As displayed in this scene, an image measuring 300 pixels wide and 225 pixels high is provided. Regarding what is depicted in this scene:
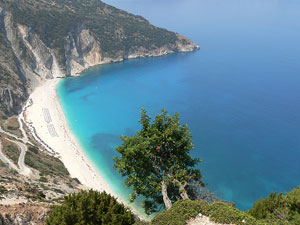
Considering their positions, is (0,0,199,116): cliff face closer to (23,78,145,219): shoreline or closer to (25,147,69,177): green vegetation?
(23,78,145,219): shoreline

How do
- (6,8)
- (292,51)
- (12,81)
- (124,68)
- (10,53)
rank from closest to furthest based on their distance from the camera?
1. (12,81)
2. (10,53)
3. (6,8)
4. (124,68)
5. (292,51)

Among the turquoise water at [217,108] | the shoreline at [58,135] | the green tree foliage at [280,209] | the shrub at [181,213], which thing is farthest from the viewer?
the turquoise water at [217,108]

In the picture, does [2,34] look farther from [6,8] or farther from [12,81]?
[12,81]

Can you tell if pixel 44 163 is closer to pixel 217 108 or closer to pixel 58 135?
pixel 58 135

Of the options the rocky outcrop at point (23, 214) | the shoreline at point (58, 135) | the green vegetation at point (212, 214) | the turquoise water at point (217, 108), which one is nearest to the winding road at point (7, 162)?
the shoreline at point (58, 135)

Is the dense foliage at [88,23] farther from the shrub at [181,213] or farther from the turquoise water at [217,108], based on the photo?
the shrub at [181,213]

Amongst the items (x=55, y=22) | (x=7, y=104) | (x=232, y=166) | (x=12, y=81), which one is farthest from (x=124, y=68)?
(x=232, y=166)
